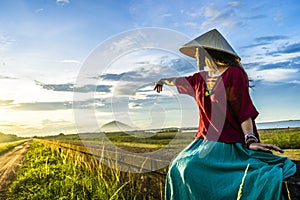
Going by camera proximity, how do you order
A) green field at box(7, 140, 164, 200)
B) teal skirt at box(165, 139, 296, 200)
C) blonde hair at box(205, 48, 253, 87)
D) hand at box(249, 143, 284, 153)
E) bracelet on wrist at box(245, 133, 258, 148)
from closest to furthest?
1. teal skirt at box(165, 139, 296, 200)
2. hand at box(249, 143, 284, 153)
3. bracelet on wrist at box(245, 133, 258, 148)
4. blonde hair at box(205, 48, 253, 87)
5. green field at box(7, 140, 164, 200)

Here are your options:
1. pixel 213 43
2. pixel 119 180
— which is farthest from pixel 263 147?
pixel 119 180

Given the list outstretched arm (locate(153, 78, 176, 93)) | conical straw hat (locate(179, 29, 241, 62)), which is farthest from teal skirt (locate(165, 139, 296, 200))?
outstretched arm (locate(153, 78, 176, 93))

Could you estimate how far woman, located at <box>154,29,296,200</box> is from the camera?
7.59ft

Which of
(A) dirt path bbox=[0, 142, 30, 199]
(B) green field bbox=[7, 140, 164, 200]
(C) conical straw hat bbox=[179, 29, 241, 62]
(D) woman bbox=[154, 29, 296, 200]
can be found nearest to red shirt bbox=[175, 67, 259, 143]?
(D) woman bbox=[154, 29, 296, 200]

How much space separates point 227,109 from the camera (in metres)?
2.92

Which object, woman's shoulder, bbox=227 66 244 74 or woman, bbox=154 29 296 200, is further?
woman's shoulder, bbox=227 66 244 74

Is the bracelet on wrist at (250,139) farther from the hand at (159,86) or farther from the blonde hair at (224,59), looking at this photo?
the hand at (159,86)

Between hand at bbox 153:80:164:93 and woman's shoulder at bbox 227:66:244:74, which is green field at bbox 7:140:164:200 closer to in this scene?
hand at bbox 153:80:164:93

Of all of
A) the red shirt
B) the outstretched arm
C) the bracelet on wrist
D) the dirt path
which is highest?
the outstretched arm

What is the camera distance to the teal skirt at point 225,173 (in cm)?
223

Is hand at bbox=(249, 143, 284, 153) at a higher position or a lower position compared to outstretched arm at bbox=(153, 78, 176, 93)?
lower

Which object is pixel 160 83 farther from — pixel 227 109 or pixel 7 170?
pixel 7 170

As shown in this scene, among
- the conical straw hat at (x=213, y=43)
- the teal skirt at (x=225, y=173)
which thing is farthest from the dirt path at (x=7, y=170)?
the conical straw hat at (x=213, y=43)

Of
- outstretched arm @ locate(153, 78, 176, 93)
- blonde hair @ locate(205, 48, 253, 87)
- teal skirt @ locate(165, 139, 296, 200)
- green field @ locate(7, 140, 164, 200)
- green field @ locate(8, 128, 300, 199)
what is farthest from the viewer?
outstretched arm @ locate(153, 78, 176, 93)
